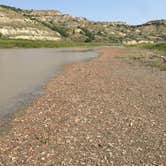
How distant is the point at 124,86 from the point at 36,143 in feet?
52.9

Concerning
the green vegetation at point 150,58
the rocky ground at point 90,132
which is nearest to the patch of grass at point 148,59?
the green vegetation at point 150,58

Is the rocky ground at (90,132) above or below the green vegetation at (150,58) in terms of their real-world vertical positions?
above

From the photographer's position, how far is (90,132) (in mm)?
15336

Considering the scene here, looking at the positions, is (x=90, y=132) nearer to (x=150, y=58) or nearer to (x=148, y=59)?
(x=148, y=59)

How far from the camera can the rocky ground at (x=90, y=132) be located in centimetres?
1239

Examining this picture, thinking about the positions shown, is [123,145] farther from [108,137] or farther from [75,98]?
[75,98]

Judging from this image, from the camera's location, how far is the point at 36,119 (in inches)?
714

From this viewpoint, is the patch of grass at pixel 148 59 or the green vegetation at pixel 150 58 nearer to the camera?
the patch of grass at pixel 148 59

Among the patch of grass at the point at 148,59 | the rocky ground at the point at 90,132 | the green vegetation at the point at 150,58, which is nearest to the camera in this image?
the rocky ground at the point at 90,132

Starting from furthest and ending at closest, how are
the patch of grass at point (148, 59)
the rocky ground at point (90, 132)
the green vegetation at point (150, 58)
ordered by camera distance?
the green vegetation at point (150, 58)
the patch of grass at point (148, 59)
the rocky ground at point (90, 132)

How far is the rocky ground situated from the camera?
40.6ft

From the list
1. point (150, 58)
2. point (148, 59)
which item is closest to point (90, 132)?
point (148, 59)

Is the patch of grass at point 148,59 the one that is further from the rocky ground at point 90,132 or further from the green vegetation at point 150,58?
the rocky ground at point 90,132

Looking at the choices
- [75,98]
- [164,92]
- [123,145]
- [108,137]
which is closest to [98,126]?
[108,137]
